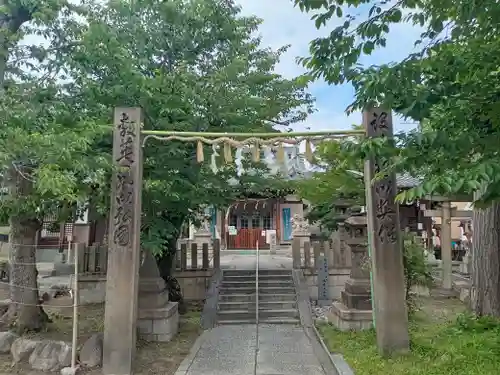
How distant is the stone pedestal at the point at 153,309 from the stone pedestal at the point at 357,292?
3.89 metres

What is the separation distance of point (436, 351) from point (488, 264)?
9.15 feet

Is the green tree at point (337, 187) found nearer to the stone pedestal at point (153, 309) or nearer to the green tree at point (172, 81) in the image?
the green tree at point (172, 81)

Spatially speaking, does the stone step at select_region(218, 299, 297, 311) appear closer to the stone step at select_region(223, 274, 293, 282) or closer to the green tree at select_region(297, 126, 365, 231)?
the stone step at select_region(223, 274, 293, 282)

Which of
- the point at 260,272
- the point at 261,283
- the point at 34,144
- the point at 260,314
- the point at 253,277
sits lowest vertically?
the point at 260,314

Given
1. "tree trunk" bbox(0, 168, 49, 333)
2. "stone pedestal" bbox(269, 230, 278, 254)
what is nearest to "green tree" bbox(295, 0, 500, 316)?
"tree trunk" bbox(0, 168, 49, 333)

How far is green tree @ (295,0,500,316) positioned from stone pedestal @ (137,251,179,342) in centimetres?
625

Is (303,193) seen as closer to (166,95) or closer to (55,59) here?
(166,95)

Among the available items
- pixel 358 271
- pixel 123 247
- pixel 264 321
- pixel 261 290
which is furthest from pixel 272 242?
pixel 123 247

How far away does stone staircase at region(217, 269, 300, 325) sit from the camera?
466 inches

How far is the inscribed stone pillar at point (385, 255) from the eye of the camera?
7645 millimetres

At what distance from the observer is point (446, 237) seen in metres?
16.0

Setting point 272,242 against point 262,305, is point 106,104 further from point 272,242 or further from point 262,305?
point 272,242

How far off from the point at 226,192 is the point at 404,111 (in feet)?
24.1

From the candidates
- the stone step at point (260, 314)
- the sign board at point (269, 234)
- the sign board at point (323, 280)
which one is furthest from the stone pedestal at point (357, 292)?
the sign board at point (269, 234)
